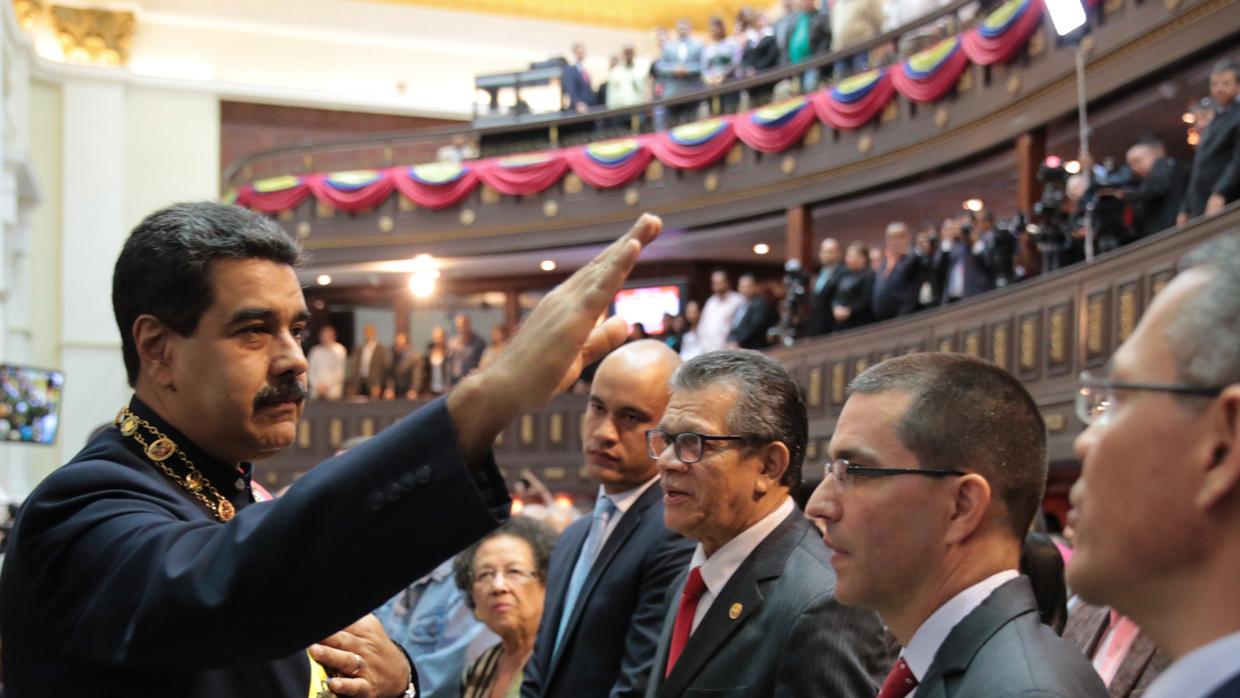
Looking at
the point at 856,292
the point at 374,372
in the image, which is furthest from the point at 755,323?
the point at 374,372

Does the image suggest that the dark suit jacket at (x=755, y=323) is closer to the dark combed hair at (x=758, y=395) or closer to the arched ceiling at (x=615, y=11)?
the arched ceiling at (x=615, y=11)

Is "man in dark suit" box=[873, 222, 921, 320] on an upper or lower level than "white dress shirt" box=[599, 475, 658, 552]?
upper

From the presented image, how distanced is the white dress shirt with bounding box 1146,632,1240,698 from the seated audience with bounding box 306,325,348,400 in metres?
18.2

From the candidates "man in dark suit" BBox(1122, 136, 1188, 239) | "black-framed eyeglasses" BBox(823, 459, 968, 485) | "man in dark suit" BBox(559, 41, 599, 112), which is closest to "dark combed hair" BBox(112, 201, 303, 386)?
"black-framed eyeglasses" BBox(823, 459, 968, 485)

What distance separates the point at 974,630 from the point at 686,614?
99 cm

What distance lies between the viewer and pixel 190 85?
21.9 m

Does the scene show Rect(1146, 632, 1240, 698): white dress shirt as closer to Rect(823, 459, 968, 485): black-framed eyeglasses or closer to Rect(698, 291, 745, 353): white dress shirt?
Rect(823, 459, 968, 485): black-framed eyeglasses

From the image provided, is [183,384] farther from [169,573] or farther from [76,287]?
[76,287]

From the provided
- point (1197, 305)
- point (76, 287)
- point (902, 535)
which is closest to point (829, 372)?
point (902, 535)

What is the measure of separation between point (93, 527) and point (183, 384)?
25 cm

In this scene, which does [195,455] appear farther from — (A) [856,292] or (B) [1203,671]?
(A) [856,292]

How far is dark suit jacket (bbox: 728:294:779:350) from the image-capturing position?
14.5 m

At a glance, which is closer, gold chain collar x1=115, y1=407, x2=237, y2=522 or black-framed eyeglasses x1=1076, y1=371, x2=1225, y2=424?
black-framed eyeglasses x1=1076, y1=371, x2=1225, y2=424

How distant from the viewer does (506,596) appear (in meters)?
4.33
